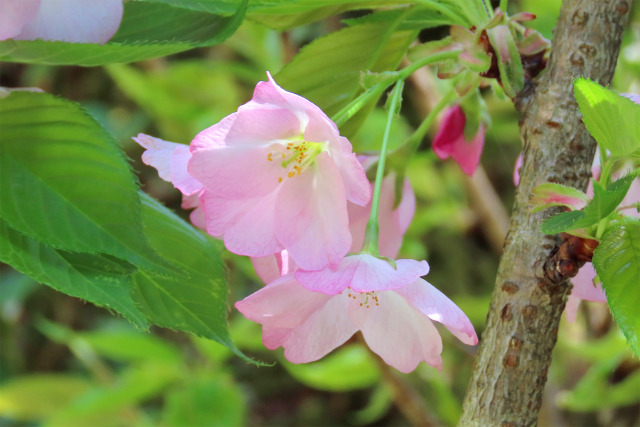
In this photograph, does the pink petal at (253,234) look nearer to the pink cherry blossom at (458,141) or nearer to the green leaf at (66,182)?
the green leaf at (66,182)

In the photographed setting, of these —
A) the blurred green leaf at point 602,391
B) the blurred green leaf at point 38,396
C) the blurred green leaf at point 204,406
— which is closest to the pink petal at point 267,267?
the blurred green leaf at point 602,391

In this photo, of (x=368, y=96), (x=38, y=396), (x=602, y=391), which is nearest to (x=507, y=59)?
(x=368, y=96)

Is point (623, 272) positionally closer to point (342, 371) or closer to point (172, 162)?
point (172, 162)

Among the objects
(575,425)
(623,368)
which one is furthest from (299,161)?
(575,425)

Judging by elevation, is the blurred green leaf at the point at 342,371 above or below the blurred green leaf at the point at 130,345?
above

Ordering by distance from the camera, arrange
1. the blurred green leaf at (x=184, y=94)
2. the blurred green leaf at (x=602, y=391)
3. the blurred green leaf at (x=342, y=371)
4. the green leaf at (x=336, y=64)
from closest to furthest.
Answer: the green leaf at (x=336, y=64) < the blurred green leaf at (x=602, y=391) < the blurred green leaf at (x=342, y=371) < the blurred green leaf at (x=184, y=94)

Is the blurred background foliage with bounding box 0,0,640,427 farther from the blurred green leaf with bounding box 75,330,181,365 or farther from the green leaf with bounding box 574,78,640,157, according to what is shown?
the green leaf with bounding box 574,78,640,157

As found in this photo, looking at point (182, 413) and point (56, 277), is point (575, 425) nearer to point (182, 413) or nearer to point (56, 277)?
point (182, 413)

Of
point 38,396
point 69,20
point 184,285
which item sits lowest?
point 38,396
